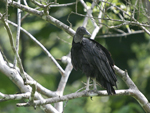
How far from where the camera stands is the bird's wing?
140 inches

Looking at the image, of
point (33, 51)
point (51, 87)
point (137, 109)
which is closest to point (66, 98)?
point (137, 109)

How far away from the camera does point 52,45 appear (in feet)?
26.0

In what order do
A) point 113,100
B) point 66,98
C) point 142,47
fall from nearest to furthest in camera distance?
point 66,98, point 113,100, point 142,47

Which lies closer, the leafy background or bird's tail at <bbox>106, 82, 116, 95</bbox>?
bird's tail at <bbox>106, 82, 116, 95</bbox>

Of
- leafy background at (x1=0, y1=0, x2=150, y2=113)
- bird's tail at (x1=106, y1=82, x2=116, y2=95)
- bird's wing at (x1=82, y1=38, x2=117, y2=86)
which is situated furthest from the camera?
leafy background at (x1=0, y1=0, x2=150, y2=113)

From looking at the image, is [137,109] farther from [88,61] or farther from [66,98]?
[66,98]

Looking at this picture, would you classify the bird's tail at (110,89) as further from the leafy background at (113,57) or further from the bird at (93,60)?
the leafy background at (113,57)

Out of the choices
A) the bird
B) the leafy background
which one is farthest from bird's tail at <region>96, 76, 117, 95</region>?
the leafy background

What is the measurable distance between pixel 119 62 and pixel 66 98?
3.95 m

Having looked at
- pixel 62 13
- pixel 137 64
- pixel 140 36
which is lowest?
pixel 137 64

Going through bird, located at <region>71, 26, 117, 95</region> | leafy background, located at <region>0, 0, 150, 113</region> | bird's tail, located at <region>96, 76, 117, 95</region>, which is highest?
bird, located at <region>71, 26, 117, 95</region>

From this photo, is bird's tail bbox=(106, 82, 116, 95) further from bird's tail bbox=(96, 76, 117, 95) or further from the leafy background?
the leafy background

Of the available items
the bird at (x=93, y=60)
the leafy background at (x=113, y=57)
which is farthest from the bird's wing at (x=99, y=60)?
the leafy background at (x=113, y=57)

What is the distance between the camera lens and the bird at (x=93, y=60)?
356 cm
